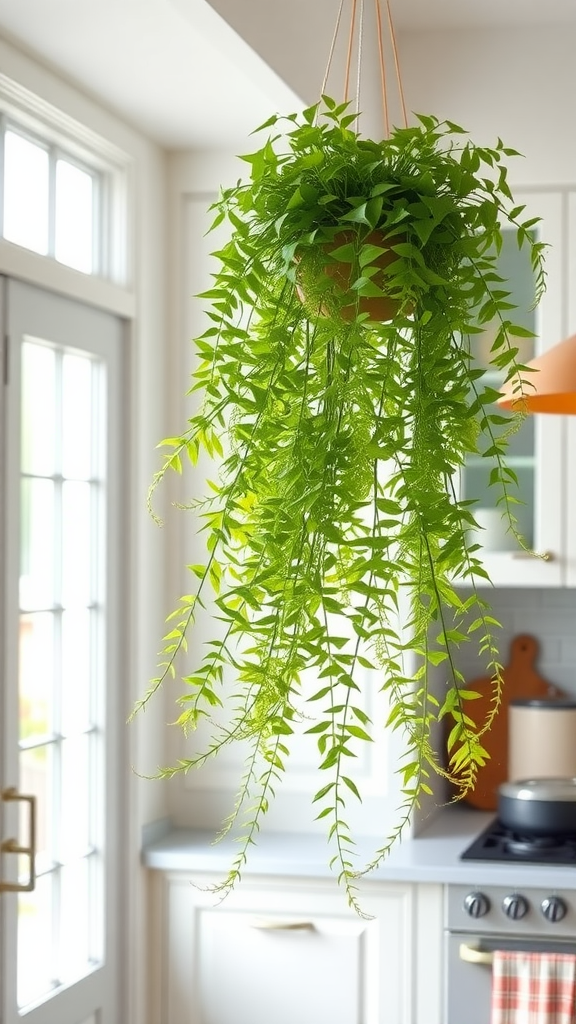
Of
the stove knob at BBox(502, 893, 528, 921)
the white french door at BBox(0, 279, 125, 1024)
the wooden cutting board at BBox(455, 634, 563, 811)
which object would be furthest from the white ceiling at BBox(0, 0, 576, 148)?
the stove knob at BBox(502, 893, 528, 921)

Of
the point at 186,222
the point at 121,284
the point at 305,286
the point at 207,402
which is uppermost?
the point at 186,222

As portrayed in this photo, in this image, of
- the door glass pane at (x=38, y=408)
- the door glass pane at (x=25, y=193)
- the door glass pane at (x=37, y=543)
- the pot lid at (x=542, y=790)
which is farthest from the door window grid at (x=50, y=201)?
the pot lid at (x=542, y=790)

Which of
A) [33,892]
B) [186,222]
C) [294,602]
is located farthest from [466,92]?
[294,602]

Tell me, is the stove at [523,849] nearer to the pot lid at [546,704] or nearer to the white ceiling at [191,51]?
the pot lid at [546,704]

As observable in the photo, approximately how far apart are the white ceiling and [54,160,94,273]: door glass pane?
0.19m

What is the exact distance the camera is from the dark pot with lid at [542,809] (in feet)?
10.1

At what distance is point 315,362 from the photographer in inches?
49.7

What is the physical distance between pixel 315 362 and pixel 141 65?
163 cm

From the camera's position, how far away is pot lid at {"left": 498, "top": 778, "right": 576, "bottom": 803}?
3094mm

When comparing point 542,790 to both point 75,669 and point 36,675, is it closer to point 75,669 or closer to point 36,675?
point 75,669

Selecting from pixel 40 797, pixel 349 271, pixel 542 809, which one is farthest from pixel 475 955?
pixel 349 271

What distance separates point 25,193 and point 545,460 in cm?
151

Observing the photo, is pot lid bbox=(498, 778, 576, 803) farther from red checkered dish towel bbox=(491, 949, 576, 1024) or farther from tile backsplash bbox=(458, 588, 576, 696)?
tile backsplash bbox=(458, 588, 576, 696)

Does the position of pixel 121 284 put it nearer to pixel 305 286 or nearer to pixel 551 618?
pixel 551 618
